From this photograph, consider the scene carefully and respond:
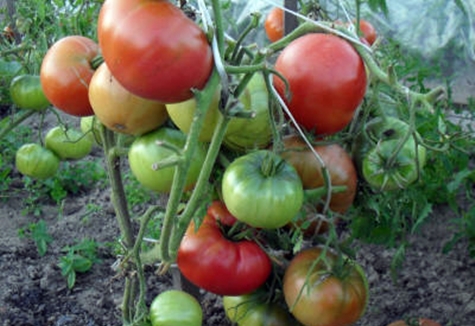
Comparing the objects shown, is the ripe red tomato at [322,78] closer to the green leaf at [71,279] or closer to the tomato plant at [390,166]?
the tomato plant at [390,166]

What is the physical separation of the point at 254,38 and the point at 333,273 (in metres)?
3.63

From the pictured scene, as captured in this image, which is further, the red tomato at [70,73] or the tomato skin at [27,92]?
the tomato skin at [27,92]

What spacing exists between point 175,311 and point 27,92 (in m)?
0.86

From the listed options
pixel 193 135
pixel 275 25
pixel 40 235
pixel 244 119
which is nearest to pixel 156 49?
pixel 193 135

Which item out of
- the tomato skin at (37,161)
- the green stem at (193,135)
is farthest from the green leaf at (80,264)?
the green stem at (193,135)

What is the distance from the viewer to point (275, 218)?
107 cm

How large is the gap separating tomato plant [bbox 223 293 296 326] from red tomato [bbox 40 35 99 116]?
0.55 metres

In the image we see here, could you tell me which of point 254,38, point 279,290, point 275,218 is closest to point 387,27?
point 254,38

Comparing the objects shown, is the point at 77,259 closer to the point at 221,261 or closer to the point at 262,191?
the point at 221,261

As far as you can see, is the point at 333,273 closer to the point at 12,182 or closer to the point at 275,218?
the point at 275,218

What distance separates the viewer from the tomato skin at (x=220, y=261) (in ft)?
4.24

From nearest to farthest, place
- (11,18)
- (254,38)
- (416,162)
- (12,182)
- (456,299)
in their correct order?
(416,162) < (456,299) < (11,18) < (12,182) < (254,38)

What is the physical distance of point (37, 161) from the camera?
2174mm

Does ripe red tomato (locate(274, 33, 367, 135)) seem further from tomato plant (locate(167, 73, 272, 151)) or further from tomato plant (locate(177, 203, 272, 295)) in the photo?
tomato plant (locate(177, 203, 272, 295))
